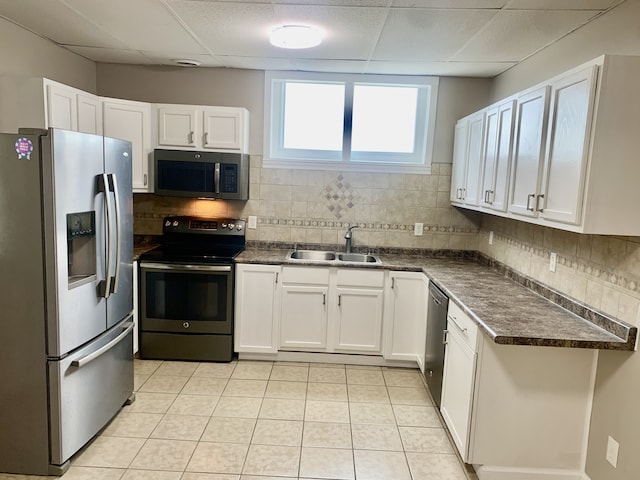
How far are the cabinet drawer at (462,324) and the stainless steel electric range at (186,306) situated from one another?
1.77 metres

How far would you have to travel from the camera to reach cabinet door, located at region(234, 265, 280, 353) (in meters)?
3.67

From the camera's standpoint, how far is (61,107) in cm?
307

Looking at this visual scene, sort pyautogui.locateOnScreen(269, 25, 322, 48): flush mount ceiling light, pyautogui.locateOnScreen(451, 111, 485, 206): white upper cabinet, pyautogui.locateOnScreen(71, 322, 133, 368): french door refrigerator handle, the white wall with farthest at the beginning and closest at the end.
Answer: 1. pyautogui.locateOnScreen(451, 111, 485, 206): white upper cabinet
2. the white wall
3. pyautogui.locateOnScreen(269, 25, 322, 48): flush mount ceiling light
4. pyautogui.locateOnScreen(71, 322, 133, 368): french door refrigerator handle

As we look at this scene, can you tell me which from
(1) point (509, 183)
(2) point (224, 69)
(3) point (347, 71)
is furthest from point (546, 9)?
(2) point (224, 69)

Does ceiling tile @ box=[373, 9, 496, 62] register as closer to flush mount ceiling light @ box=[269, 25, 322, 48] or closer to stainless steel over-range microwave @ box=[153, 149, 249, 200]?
flush mount ceiling light @ box=[269, 25, 322, 48]

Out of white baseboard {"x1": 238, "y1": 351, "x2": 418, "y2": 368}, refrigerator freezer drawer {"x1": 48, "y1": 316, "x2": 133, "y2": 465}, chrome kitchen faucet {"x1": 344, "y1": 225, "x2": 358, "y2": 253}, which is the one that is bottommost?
white baseboard {"x1": 238, "y1": 351, "x2": 418, "y2": 368}

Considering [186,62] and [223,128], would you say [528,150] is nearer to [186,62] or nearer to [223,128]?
[223,128]

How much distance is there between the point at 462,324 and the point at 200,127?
264 centimetres

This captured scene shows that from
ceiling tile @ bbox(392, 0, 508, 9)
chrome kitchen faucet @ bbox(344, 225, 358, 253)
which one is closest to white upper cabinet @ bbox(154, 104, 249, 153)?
chrome kitchen faucet @ bbox(344, 225, 358, 253)

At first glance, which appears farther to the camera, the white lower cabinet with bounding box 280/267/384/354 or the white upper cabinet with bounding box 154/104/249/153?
the white upper cabinet with bounding box 154/104/249/153

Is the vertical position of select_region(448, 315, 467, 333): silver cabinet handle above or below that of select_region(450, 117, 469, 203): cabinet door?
below

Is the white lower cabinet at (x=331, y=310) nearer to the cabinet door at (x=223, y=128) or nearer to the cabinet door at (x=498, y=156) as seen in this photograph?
the cabinet door at (x=498, y=156)

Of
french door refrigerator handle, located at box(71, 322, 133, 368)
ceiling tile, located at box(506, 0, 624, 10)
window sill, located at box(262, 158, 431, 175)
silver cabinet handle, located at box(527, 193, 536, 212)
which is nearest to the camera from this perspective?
ceiling tile, located at box(506, 0, 624, 10)

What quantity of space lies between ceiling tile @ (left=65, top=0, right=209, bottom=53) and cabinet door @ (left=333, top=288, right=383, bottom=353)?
2227 mm
